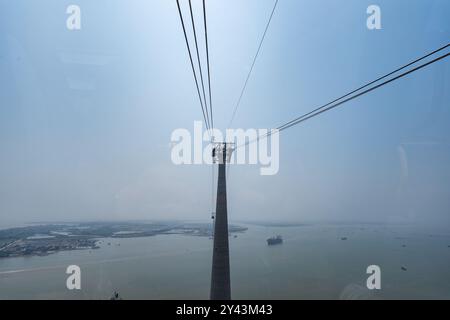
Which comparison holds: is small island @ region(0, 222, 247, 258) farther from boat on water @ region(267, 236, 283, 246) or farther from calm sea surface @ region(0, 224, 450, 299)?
boat on water @ region(267, 236, 283, 246)

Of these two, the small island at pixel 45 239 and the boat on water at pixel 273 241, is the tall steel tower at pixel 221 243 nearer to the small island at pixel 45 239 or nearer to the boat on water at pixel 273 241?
the small island at pixel 45 239

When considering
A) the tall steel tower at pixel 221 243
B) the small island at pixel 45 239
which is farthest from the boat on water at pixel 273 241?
the tall steel tower at pixel 221 243

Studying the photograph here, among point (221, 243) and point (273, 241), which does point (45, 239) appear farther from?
point (273, 241)

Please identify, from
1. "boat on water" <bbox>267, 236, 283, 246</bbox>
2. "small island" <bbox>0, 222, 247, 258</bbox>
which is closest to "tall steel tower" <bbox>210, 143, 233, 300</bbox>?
"small island" <bbox>0, 222, 247, 258</bbox>

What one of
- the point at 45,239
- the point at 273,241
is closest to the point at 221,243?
the point at 45,239
